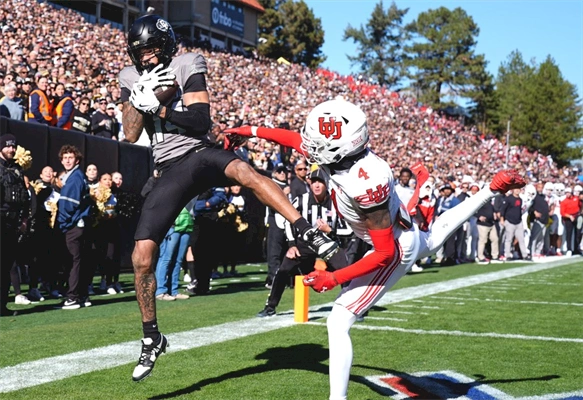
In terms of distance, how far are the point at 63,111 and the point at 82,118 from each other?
44cm

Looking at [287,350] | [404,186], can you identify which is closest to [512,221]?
[404,186]

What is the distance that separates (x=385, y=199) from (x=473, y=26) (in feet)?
237

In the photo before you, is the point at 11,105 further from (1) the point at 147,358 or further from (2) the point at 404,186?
(1) the point at 147,358

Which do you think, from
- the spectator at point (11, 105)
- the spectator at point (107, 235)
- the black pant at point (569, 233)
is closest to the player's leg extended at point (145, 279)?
the spectator at point (107, 235)

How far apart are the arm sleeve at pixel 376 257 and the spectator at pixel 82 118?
34.8 feet

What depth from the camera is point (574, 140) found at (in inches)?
2697

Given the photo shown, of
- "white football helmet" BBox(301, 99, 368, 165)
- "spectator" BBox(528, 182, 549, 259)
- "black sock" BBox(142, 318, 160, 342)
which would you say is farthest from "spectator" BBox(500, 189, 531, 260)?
"white football helmet" BBox(301, 99, 368, 165)

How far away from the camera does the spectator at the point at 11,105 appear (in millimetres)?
12824

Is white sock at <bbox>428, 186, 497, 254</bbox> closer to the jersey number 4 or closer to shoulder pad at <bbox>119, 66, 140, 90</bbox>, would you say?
the jersey number 4

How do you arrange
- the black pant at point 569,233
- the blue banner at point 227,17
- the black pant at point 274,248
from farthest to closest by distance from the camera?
1. the blue banner at point 227,17
2. the black pant at point 569,233
3. the black pant at point 274,248

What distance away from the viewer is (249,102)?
102 feet

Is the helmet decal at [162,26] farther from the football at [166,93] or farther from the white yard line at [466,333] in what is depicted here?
the white yard line at [466,333]

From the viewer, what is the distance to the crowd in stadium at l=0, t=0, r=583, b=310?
1455 cm

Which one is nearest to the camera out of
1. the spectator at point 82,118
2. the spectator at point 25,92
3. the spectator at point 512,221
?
the spectator at point 25,92
